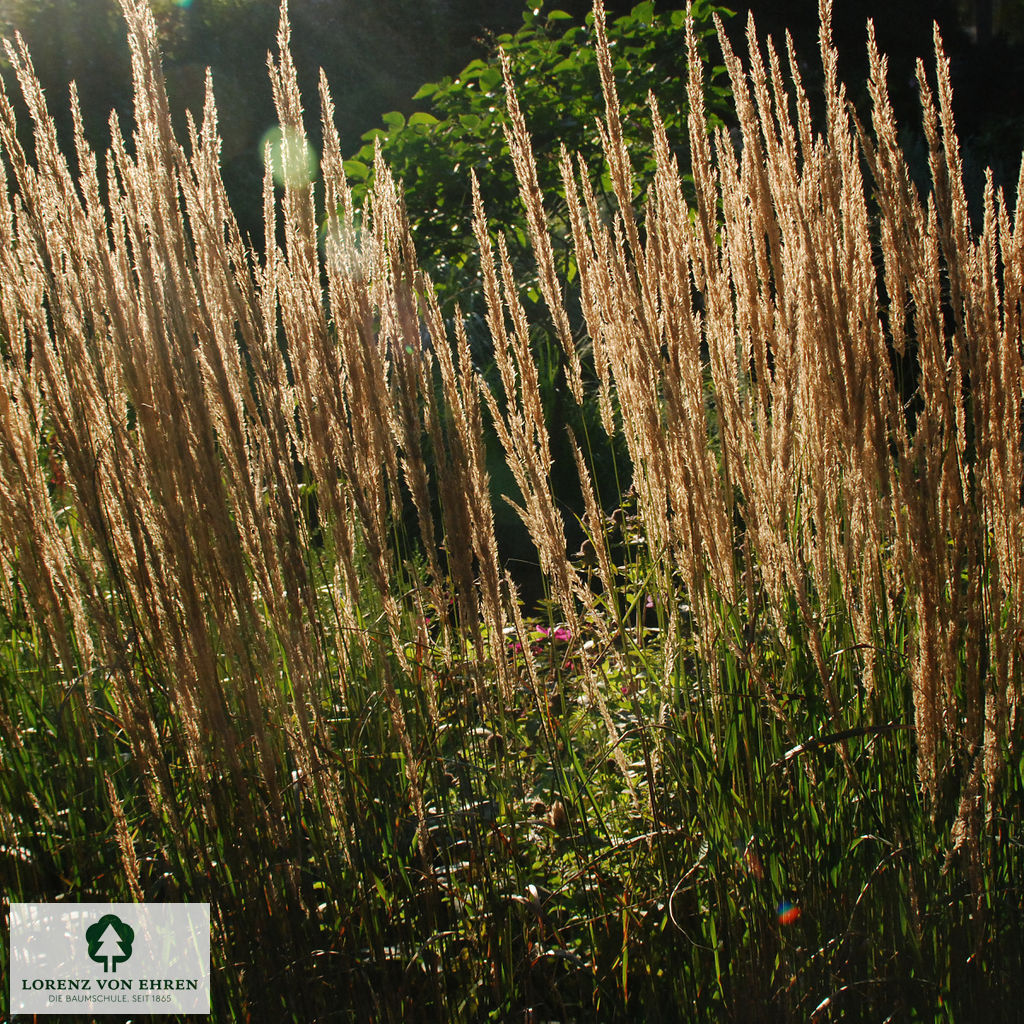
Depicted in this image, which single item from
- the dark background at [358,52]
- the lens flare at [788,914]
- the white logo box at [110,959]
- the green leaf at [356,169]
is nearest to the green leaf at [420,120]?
the green leaf at [356,169]

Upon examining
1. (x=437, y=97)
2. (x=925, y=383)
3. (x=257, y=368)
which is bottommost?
(x=925, y=383)

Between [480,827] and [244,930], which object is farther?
[480,827]

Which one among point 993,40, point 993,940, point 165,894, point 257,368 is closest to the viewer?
point 993,940

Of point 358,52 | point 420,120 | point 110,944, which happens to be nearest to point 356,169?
point 420,120

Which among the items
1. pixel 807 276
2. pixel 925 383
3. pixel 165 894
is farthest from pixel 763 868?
pixel 165 894

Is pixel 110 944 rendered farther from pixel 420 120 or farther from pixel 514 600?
pixel 420 120

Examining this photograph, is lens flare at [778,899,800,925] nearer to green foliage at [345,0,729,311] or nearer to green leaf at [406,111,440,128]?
green foliage at [345,0,729,311]

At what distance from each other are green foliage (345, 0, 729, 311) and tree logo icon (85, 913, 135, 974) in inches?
189

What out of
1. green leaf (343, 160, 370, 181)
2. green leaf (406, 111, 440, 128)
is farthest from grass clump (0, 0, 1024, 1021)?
green leaf (406, 111, 440, 128)

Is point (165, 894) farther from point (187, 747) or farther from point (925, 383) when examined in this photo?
point (925, 383)

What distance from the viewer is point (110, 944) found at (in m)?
1.54

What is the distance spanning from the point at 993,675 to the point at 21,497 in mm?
1731

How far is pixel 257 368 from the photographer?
5.23ft

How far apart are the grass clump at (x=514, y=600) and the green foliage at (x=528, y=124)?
4.31m
